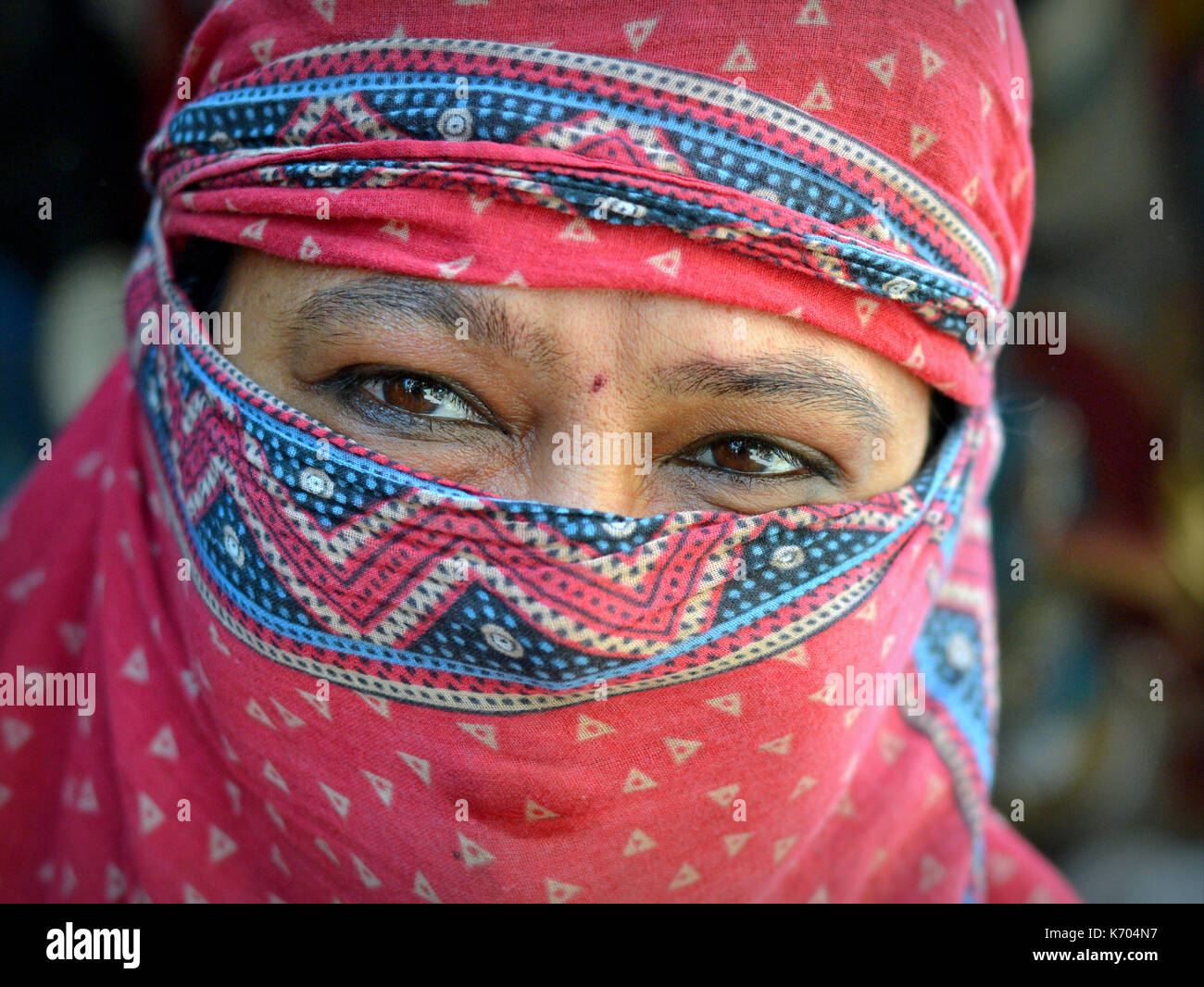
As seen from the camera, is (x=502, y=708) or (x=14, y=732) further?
(x=14, y=732)

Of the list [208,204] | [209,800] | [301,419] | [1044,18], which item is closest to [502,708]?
[301,419]

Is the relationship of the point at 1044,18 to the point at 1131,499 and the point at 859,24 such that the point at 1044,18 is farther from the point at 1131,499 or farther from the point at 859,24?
the point at 859,24

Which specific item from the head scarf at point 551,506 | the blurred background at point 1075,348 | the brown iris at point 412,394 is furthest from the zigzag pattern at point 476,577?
the blurred background at point 1075,348

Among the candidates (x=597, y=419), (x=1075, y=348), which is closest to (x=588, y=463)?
(x=597, y=419)

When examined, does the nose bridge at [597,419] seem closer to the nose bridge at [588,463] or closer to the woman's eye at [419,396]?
the nose bridge at [588,463]

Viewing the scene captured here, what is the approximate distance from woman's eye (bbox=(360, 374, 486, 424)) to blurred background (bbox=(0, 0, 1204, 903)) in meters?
2.29

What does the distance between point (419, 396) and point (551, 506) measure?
9.9 inches

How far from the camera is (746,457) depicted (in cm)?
132

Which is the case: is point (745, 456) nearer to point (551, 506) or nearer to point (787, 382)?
point (787, 382)

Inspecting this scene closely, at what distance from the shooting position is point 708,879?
4.37 ft

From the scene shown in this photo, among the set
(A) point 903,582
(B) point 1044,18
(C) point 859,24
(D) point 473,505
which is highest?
(B) point 1044,18

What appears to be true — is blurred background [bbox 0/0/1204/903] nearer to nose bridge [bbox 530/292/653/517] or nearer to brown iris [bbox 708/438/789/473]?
brown iris [bbox 708/438/789/473]

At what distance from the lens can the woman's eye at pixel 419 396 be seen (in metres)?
1.28
